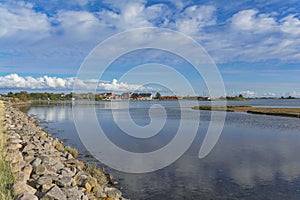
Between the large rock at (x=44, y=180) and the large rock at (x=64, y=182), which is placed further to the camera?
the large rock at (x=64, y=182)

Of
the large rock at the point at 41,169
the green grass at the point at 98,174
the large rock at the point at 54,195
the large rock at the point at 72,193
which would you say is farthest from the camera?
the green grass at the point at 98,174

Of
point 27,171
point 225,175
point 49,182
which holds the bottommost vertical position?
point 225,175

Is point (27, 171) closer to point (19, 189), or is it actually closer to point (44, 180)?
point (44, 180)

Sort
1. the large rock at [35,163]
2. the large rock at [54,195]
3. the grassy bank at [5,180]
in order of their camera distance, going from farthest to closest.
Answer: the large rock at [35,163] < the large rock at [54,195] < the grassy bank at [5,180]

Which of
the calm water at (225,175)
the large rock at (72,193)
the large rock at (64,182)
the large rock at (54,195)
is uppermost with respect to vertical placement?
the large rock at (54,195)

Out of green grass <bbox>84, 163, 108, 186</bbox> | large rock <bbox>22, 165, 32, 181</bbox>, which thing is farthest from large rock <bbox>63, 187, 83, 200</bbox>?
green grass <bbox>84, 163, 108, 186</bbox>

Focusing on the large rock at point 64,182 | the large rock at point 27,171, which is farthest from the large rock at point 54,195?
the large rock at point 27,171

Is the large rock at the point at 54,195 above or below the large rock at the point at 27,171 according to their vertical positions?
below

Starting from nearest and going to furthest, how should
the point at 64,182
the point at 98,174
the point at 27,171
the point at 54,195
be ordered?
1. the point at 54,195
2. the point at 64,182
3. the point at 27,171
4. the point at 98,174

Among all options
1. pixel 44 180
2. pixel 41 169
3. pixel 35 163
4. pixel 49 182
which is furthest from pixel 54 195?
pixel 35 163

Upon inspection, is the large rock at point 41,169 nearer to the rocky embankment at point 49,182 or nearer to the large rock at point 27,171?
the rocky embankment at point 49,182

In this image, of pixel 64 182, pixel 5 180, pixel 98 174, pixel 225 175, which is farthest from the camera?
pixel 225 175

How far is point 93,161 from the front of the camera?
12258 millimetres

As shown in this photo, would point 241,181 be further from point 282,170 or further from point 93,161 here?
point 93,161
